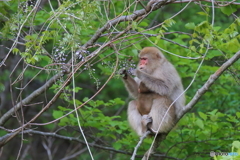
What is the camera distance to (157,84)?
23.6ft

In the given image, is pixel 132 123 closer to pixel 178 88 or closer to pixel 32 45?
pixel 178 88

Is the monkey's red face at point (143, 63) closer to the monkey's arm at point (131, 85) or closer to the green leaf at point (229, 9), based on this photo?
the monkey's arm at point (131, 85)

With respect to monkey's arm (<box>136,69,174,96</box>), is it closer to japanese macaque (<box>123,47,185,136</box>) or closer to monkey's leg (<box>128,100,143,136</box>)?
japanese macaque (<box>123,47,185,136</box>)

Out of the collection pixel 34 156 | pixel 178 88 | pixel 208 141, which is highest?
pixel 178 88

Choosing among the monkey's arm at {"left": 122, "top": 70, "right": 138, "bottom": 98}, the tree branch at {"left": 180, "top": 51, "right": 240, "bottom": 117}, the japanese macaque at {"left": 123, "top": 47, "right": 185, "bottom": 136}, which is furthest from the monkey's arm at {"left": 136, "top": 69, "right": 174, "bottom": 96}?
the tree branch at {"left": 180, "top": 51, "right": 240, "bottom": 117}

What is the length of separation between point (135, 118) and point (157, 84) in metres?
0.88

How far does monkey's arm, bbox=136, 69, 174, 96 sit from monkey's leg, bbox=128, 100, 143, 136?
75cm

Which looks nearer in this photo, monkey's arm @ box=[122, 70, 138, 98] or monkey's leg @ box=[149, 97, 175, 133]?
monkey's leg @ box=[149, 97, 175, 133]

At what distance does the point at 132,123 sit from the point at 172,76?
113cm

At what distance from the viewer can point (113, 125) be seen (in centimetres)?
779

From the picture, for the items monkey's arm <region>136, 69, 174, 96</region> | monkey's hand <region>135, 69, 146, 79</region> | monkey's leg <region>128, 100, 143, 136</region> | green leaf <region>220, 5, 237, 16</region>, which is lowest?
monkey's leg <region>128, 100, 143, 136</region>

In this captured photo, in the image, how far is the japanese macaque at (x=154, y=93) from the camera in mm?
7199

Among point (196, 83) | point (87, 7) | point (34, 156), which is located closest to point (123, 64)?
point (87, 7)

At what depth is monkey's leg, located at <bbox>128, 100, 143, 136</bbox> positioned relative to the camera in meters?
7.67
